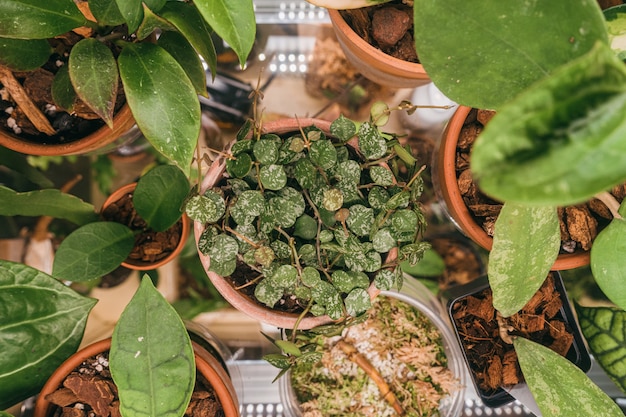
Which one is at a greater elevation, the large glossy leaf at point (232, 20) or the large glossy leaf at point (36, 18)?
the large glossy leaf at point (232, 20)

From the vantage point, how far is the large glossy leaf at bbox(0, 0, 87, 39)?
67 cm

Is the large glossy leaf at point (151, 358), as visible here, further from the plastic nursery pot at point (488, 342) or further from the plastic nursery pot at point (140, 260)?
the plastic nursery pot at point (488, 342)

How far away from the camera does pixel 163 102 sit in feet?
2.17

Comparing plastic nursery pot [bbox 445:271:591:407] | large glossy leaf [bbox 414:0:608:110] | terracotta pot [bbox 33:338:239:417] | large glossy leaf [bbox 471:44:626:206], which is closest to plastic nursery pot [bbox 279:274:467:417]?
plastic nursery pot [bbox 445:271:591:407]

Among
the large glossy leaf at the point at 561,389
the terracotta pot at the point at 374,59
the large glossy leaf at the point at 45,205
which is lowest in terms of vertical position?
the large glossy leaf at the point at 561,389

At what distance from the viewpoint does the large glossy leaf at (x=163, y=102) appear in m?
0.65

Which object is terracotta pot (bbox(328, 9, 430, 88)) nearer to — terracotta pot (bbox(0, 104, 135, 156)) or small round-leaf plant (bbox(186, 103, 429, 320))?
small round-leaf plant (bbox(186, 103, 429, 320))

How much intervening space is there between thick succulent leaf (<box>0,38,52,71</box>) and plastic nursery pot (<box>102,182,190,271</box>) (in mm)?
276

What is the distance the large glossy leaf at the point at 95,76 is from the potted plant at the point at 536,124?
0.42 metres

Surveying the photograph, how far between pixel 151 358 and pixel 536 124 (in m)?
0.56

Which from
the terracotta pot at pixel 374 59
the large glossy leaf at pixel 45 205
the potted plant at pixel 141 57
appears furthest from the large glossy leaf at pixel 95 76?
the terracotta pot at pixel 374 59

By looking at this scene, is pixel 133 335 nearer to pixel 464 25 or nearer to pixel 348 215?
pixel 348 215

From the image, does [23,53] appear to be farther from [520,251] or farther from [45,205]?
[520,251]

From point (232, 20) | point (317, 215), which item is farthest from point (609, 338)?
point (232, 20)
